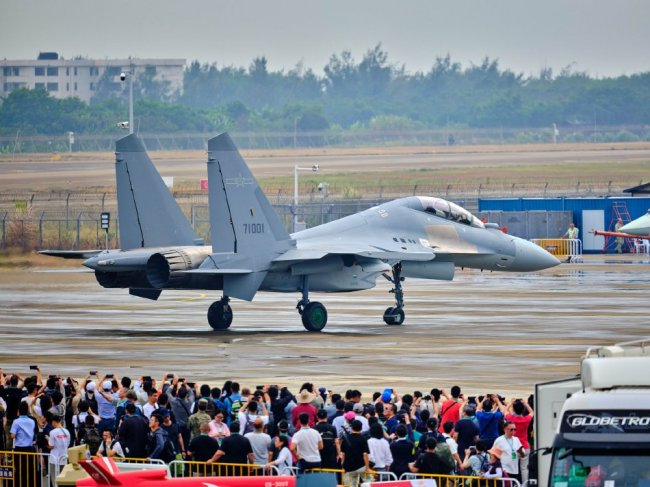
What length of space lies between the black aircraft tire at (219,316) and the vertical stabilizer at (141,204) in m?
1.75

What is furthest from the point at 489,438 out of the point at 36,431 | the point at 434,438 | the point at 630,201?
the point at 630,201

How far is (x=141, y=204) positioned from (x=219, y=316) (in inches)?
128

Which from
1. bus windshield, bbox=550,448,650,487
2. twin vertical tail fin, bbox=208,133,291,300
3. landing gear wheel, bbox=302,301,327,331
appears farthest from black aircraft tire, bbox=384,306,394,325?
bus windshield, bbox=550,448,650,487

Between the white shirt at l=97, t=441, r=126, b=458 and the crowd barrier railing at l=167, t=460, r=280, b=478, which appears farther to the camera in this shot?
the white shirt at l=97, t=441, r=126, b=458

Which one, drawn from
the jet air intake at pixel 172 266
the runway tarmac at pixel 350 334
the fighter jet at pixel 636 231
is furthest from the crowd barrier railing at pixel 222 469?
the fighter jet at pixel 636 231

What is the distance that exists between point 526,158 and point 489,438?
382 feet

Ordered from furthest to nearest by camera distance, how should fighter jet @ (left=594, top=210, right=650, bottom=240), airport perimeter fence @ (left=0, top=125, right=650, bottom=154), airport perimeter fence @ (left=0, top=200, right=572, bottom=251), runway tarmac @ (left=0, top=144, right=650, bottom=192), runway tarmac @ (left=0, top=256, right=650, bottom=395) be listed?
airport perimeter fence @ (left=0, top=125, right=650, bottom=154) → runway tarmac @ (left=0, top=144, right=650, bottom=192) → airport perimeter fence @ (left=0, top=200, right=572, bottom=251) → fighter jet @ (left=594, top=210, right=650, bottom=240) → runway tarmac @ (left=0, top=256, right=650, bottom=395)

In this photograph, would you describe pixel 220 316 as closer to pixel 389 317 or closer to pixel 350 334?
pixel 350 334

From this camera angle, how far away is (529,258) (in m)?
37.4

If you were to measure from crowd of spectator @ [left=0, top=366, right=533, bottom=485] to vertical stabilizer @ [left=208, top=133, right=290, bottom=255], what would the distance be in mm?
13213

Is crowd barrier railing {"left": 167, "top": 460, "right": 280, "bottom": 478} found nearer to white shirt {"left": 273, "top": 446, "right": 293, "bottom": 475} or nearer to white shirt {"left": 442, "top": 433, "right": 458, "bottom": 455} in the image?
white shirt {"left": 273, "top": 446, "right": 293, "bottom": 475}

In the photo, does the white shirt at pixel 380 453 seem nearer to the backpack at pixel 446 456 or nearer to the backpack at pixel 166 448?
the backpack at pixel 446 456

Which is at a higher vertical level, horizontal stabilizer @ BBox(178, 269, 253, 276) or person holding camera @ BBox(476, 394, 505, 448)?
horizontal stabilizer @ BBox(178, 269, 253, 276)

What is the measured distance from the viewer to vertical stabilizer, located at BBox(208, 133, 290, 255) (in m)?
32.7
